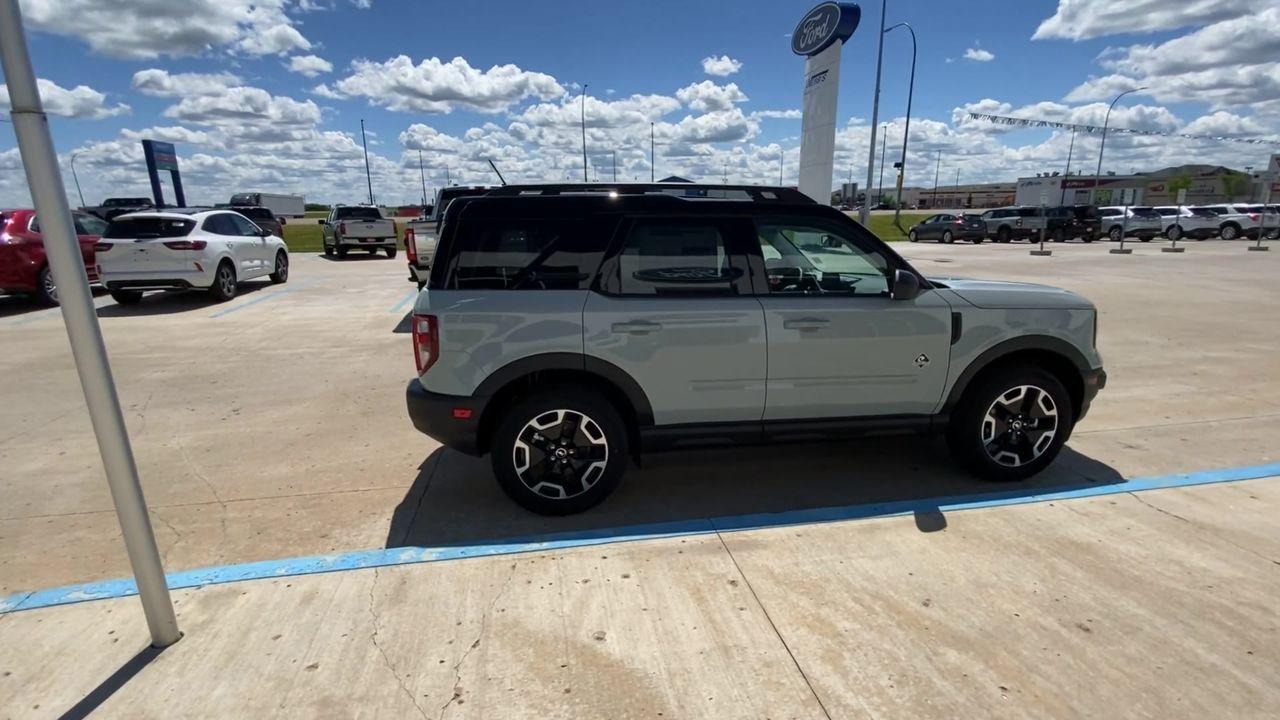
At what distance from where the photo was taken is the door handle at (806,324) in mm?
3609

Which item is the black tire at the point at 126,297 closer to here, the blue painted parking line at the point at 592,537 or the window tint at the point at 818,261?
the blue painted parking line at the point at 592,537

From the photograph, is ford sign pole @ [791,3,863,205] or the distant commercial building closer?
ford sign pole @ [791,3,863,205]

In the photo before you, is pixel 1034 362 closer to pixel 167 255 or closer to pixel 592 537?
pixel 592 537

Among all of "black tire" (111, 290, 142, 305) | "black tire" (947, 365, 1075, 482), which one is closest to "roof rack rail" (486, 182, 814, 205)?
"black tire" (947, 365, 1075, 482)

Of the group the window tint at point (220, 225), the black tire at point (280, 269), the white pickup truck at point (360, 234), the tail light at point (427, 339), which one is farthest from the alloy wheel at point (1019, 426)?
the white pickup truck at point (360, 234)

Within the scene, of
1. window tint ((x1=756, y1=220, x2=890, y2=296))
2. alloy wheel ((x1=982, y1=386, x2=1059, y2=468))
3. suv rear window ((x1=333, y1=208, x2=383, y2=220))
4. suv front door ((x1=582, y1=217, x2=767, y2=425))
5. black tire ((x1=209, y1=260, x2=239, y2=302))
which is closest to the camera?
suv front door ((x1=582, y1=217, x2=767, y2=425))

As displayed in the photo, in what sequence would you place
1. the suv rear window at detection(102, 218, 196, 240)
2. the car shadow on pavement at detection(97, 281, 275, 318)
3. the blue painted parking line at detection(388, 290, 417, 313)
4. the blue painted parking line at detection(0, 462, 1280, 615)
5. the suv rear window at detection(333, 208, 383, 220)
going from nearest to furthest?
1. the blue painted parking line at detection(0, 462, 1280, 615)
2. the car shadow on pavement at detection(97, 281, 275, 318)
3. the suv rear window at detection(102, 218, 196, 240)
4. the blue painted parking line at detection(388, 290, 417, 313)
5. the suv rear window at detection(333, 208, 383, 220)

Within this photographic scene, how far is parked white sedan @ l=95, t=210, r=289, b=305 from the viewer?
10.3m

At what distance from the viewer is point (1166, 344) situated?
308 inches

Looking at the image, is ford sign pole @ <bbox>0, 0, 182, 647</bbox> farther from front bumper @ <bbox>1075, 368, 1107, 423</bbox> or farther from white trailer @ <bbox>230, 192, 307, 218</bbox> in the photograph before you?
white trailer @ <bbox>230, 192, 307, 218</bbox>

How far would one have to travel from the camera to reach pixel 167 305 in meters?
11.1

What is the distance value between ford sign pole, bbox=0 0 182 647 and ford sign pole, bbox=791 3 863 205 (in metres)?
16.5

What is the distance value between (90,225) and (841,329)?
47.9 feet

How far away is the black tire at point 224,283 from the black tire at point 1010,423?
39.0 feet
